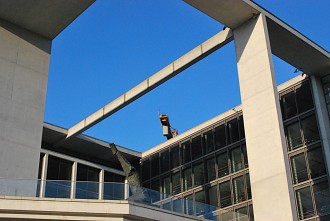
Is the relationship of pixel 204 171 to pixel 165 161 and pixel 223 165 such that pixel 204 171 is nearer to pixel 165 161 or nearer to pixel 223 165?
pixel 223 165

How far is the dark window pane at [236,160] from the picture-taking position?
1539 inches

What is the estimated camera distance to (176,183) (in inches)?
1724

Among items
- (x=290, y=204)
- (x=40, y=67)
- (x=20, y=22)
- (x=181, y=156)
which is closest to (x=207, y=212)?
(x=290, y=204)

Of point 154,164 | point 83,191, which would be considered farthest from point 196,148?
point 83,191

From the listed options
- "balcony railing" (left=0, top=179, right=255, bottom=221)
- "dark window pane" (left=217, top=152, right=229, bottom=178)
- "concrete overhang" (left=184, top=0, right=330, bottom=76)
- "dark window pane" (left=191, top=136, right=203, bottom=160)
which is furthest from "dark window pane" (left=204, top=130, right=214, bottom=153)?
"balcony railing" (left=0, top=179, right=255, bottom=221)

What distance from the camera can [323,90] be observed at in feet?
116

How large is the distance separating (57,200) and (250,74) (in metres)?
12.7

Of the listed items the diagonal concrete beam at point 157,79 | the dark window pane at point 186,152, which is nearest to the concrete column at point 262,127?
the diagonal concrete beam at point 157,79

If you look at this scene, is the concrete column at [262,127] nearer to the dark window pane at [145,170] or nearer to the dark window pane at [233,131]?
the dark window pane at [233,131]

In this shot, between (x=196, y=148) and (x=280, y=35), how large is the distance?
15.2m

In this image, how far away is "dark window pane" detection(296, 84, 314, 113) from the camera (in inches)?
1405

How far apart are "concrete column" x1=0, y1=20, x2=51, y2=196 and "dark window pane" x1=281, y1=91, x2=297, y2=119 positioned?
16.7 m

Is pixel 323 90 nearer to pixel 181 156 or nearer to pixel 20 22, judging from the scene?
pixel 181 156

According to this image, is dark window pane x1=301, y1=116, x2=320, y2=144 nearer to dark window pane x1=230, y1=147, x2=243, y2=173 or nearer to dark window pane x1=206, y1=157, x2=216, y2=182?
dark window pane x1=230, y1=147, x2=243, y2=173
